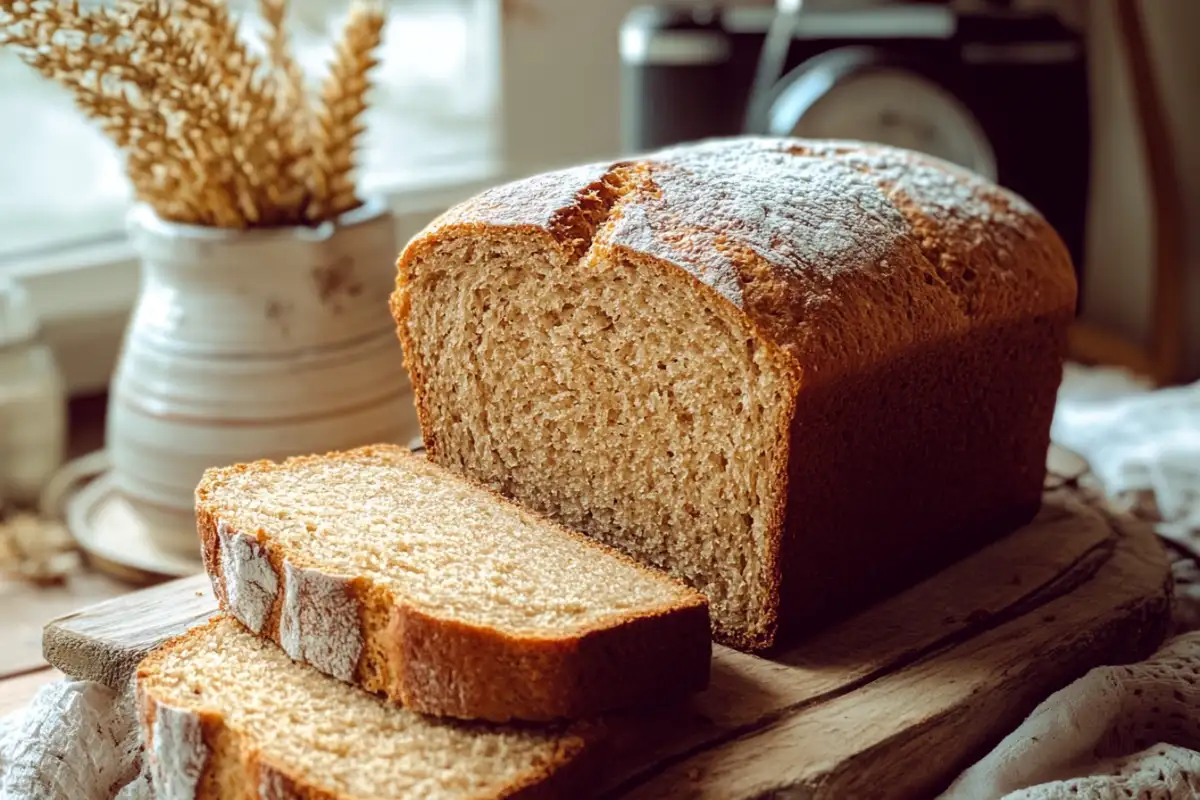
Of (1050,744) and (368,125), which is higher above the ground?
(368,125)

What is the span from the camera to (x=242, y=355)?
1998 millimetres

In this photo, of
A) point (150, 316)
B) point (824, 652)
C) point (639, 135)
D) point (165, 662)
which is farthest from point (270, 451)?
point (639, 135)

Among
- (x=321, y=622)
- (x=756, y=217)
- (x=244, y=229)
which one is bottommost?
(x=321, y=622)

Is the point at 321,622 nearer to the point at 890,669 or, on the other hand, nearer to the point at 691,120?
the point at 890,669

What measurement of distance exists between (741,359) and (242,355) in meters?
0.91

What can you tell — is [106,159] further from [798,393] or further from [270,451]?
[798,393]

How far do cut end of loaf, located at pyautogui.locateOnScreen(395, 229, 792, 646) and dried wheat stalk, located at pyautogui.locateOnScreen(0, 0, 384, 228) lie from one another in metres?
0.43

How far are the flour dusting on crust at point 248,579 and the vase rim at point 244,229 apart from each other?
62 centimetres

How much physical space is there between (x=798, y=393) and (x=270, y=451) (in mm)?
941

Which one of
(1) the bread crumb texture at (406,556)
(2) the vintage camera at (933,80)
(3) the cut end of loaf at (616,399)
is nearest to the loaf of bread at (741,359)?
(3) the cut end of loaf at (616,399)

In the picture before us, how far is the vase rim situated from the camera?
195 cm

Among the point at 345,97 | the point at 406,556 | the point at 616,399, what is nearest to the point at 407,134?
the point at 345,97

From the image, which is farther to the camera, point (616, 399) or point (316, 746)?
point (616, 399)

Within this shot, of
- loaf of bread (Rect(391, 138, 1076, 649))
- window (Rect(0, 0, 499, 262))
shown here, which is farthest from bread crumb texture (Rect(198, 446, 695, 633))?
window (Rect(0, 0, 499, 262))
